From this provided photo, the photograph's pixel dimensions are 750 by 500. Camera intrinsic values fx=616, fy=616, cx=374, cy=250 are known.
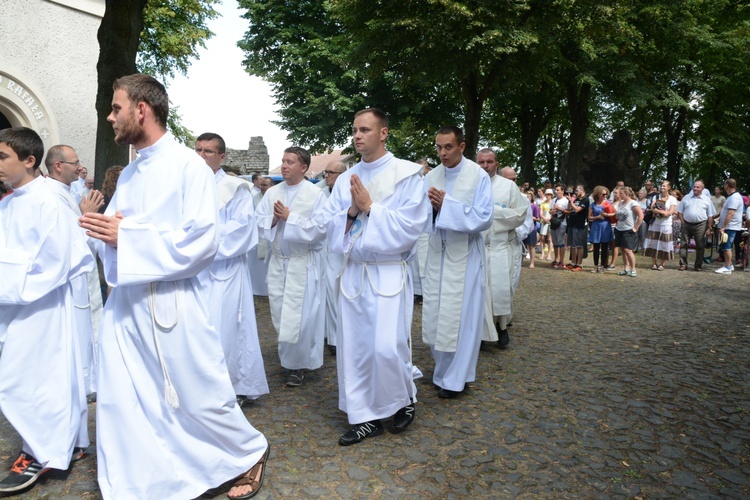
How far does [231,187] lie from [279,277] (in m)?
1.25

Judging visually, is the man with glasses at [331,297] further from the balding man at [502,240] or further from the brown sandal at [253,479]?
the brown sandal at [253,479]

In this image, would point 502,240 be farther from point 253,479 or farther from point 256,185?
point 256,185

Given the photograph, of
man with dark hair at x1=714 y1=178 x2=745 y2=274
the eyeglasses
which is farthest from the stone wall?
the eyeglasses

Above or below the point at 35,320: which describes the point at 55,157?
above

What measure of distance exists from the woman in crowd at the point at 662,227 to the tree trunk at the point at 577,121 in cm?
775

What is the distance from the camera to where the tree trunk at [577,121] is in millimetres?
23398

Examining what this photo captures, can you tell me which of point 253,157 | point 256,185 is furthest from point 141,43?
point 256,185

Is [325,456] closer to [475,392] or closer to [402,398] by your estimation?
[402,398]

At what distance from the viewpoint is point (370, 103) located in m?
26.3

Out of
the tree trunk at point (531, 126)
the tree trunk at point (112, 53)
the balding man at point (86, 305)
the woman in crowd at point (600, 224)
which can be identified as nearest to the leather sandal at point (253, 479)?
the balding man at point (86, 305)

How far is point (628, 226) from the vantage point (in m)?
14.1

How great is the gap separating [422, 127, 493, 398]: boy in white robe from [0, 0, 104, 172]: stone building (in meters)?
11.3

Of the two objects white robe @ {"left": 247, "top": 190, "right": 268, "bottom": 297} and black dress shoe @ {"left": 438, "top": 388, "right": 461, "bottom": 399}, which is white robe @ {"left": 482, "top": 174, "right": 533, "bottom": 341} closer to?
black dress shoe @ {"left": 438, "top": 388, "right": 461, "bottom": 399}

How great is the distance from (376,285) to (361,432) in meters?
1.04
